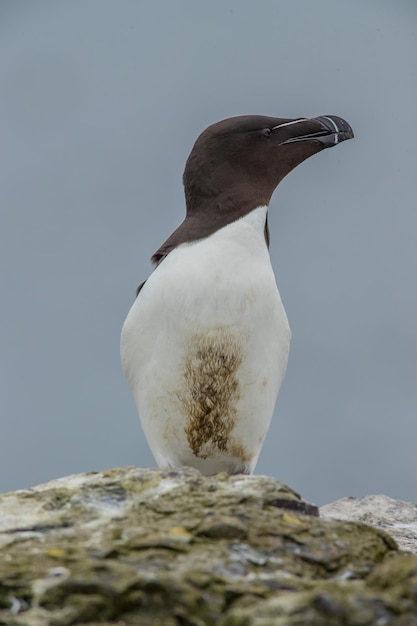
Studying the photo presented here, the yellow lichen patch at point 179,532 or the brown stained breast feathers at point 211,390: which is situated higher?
the brown stained breast feathers at point 211,390

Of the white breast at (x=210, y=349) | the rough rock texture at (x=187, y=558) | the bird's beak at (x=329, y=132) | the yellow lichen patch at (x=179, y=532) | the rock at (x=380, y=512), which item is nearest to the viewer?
the rough rock texture at (x=187, y=558)

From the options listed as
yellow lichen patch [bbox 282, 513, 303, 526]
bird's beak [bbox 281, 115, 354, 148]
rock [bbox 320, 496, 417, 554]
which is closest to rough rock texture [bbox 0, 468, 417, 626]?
yellow lichen patch [bbox 282, 513, 303, 526]

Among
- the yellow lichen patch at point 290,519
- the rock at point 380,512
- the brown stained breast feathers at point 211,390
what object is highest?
the brown stained breast feathers at point 211,390

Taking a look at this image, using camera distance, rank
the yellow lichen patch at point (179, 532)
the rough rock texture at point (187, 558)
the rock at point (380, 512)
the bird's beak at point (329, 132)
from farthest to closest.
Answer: the bird's beak at point (329, 132) → the rock at point (380, 512) → the yellow lichen patch at point (179, 532) → the rough rock texture at point (187, 558)

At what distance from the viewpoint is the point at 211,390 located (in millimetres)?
8938

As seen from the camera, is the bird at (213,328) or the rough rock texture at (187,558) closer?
the rough rock texture at (187,558)

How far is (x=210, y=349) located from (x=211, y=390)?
366 millimetres

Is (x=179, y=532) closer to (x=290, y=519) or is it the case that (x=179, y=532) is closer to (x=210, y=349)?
(x=290, y=519)

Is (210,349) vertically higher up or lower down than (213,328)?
lower down

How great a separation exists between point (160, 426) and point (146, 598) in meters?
4.69

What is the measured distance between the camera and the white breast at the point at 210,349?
880 cm

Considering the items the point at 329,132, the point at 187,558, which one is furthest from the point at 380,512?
the point at 187,558

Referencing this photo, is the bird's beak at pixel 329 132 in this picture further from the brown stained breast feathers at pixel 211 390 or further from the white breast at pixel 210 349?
the brown stained breast feathers at pixel 211 390

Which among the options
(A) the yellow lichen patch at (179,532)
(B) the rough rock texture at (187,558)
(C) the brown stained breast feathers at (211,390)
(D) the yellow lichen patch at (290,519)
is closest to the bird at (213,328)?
(C) the brown stained breast feathers at (211,390)
